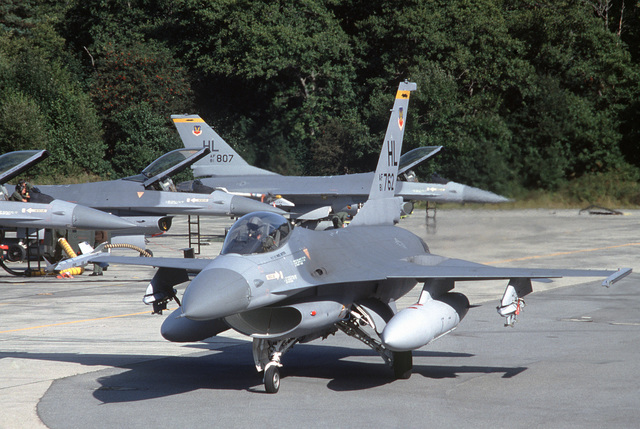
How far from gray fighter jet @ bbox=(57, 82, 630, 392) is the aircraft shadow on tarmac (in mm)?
576

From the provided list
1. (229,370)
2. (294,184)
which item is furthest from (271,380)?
(294,184)

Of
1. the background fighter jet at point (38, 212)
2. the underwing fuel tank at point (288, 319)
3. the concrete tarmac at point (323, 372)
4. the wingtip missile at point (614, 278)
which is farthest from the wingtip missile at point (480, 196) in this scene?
the underwing fuel tank at point (288, 319)

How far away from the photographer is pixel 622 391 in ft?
31.0

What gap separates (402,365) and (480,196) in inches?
602

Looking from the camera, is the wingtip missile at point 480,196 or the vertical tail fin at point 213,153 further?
the vertical tail fin at point 213,153

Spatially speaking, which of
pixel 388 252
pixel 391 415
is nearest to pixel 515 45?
pixel 388 252

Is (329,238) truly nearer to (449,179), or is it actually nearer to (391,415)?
(391,415)

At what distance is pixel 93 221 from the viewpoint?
20797 millimetres

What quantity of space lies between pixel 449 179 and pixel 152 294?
2054cm

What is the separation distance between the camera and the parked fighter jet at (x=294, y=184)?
30.4 metres

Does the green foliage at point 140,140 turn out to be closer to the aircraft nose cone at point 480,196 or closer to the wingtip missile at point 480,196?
the wingtip missile at point 480,196

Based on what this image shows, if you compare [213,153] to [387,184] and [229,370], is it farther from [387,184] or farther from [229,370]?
[229,370]

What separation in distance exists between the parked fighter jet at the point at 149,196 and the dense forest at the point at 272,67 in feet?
59.1

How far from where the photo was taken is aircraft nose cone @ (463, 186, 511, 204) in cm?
2271
